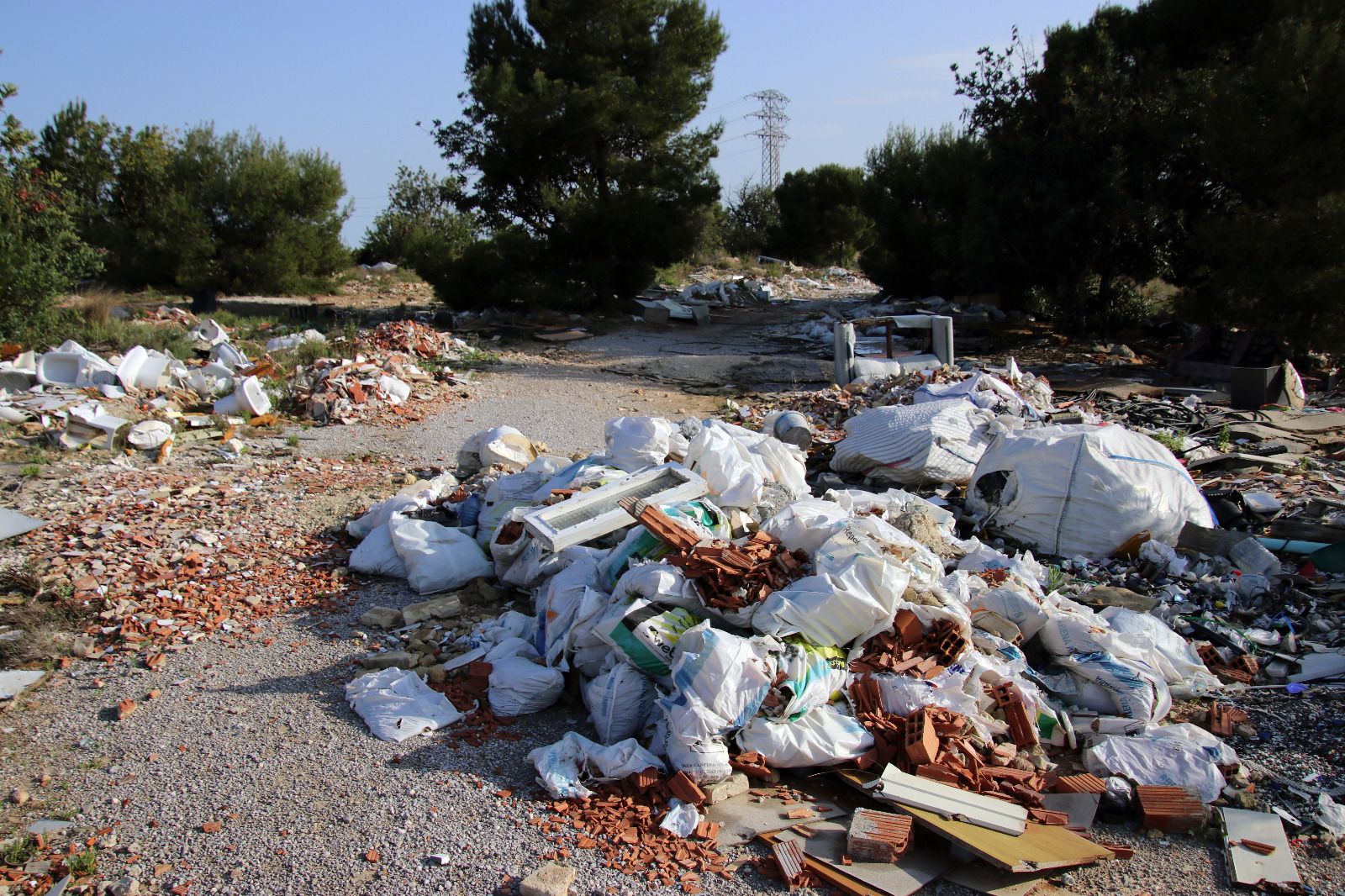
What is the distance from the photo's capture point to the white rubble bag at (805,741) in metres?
2.97

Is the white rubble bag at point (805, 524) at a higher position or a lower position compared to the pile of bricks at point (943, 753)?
higher

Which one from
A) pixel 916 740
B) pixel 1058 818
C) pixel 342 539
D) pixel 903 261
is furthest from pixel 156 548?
pixel 903 261

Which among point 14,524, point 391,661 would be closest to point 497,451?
point 391,661

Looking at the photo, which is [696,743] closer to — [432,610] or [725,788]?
[725,788]

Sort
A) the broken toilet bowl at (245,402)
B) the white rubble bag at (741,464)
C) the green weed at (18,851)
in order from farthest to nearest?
the broken toilet bowl at (245,402) → the white rubble bag at (741,464) → the green weed at (18,851)

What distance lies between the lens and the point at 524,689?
348cm

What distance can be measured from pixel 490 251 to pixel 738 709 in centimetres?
1392

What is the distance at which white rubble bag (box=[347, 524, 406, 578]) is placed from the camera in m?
4.88

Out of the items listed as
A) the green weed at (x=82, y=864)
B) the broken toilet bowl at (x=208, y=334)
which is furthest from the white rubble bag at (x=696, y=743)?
the broken toilet bowl at (x=208, y=334)

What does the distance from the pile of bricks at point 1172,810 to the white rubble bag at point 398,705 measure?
242cm

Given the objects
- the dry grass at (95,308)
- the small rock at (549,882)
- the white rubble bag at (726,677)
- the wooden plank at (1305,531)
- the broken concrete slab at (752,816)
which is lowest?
the broken concrete slab at (752,816)

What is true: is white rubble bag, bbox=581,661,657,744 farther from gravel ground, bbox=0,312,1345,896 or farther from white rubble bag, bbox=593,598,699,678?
gravel ground, bbox=0,312,1345,896

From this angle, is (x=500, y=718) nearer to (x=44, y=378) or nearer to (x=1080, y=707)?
(x=1080, y=707)

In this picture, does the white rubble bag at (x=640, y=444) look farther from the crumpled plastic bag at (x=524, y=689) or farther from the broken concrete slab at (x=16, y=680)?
the broken concrete slab at (x=16, y=680)
